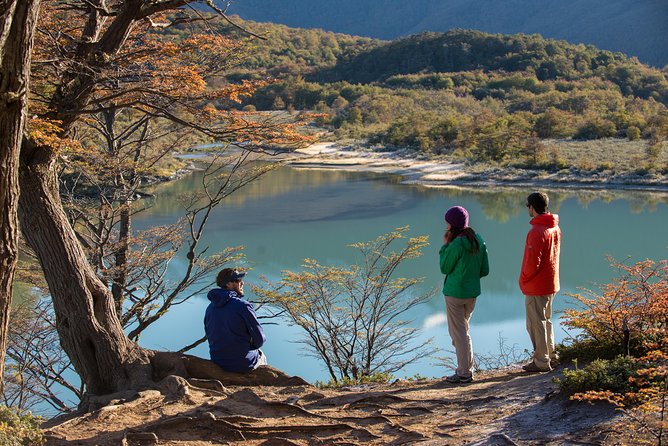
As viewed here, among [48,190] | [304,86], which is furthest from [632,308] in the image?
[304,86]

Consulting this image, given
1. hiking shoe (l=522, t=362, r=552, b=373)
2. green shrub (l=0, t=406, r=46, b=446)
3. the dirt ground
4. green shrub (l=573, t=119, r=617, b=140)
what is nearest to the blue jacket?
the dirt ground

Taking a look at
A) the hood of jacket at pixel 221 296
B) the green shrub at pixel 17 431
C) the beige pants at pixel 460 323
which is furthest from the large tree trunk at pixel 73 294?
the beige pants at pixel 460 323

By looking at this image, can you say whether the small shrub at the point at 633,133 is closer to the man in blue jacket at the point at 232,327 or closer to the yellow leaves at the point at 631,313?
the yellow leaves at the point at 631,313

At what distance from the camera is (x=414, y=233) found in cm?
1766

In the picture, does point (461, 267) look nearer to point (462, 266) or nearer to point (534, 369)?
point (462, 266)

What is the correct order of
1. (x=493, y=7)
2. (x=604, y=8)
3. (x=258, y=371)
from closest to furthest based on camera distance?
(x=258, y=371) < (x=604, y=8) < (x=493, y=7)

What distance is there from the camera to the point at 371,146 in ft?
129

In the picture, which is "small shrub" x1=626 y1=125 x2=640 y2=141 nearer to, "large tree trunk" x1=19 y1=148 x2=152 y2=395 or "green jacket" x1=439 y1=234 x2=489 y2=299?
"green jacket" x1=439 y1=234 x2=489 y2=299

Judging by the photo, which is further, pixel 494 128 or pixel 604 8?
pixel 604 8

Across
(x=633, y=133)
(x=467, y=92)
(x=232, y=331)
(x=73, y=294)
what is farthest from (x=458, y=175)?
(x=467, y=92)

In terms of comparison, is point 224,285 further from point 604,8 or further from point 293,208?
point 604,8

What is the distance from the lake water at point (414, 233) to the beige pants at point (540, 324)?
3252 mm

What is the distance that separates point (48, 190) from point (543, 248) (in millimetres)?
2769

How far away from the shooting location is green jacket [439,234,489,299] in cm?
396
